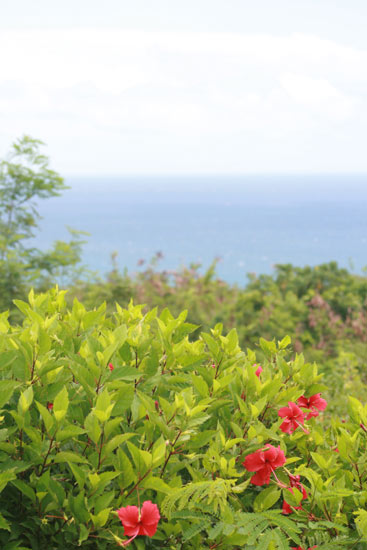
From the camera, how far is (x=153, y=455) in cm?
145

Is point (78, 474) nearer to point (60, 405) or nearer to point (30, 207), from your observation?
point (60, 405)

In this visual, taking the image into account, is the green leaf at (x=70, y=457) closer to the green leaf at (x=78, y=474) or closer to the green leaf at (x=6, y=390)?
the green leaf at (x=78, y=474)

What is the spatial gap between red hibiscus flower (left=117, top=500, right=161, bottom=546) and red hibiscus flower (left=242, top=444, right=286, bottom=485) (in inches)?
17.6

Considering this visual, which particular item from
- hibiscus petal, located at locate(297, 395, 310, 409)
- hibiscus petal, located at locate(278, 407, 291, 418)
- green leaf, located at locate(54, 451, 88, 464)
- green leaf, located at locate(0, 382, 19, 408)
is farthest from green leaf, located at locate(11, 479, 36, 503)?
hibiscus petal, located at locate(297, 395, 310, 409)

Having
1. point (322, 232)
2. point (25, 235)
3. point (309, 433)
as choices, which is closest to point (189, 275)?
point (25, 235)

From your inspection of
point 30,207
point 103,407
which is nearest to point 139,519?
point 103,407

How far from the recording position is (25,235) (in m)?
15.0

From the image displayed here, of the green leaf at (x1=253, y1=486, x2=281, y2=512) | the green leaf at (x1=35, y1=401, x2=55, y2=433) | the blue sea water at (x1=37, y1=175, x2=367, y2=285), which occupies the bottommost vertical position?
the blue sea water at (x1=37, y1=175, x2=367, y2=285)

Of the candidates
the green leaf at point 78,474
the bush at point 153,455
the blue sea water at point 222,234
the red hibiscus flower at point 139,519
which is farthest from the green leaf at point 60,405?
the blue sea water at point 222,234

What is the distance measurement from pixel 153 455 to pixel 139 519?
18cm

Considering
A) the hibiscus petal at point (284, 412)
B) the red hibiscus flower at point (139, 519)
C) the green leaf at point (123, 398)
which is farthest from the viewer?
the hibiscus petal at point (284, 412)

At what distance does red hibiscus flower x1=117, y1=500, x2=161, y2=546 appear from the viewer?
1.39 m

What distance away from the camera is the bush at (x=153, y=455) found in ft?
4.82

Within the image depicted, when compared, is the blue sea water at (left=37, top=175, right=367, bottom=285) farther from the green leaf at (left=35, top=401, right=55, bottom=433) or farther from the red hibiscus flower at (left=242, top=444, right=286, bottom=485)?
the green leaf at (left=35, top=401, right=55, bottom=433)
